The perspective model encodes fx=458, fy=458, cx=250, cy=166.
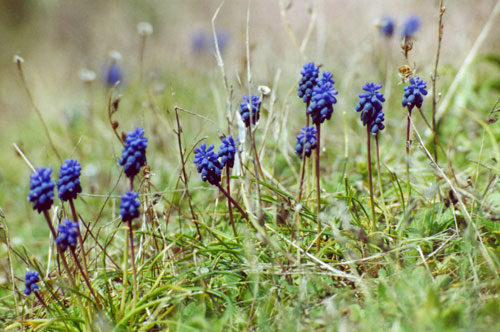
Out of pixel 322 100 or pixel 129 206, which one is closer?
pixel 129 206

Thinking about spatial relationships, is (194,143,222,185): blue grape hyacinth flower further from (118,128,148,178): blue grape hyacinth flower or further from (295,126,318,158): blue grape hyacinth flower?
(295,126,318,158): blue grape hyacinth flower

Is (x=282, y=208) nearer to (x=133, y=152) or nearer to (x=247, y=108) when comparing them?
(x=247, y=108)

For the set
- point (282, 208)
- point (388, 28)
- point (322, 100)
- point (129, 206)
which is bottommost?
point (282, 208)

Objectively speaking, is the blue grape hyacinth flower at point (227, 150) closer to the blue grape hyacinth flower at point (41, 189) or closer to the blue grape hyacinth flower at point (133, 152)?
the blue grape hyacinth flower at point (133, 152)

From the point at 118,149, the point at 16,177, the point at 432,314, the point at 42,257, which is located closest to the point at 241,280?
the point at 432,314

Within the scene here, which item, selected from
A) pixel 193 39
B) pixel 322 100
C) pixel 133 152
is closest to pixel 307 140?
pixel 322 100

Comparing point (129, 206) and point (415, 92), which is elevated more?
point (415, 92)

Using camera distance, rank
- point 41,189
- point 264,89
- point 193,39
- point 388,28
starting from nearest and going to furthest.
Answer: point 41,189, point 264,89, point 388,28, point 193,39
